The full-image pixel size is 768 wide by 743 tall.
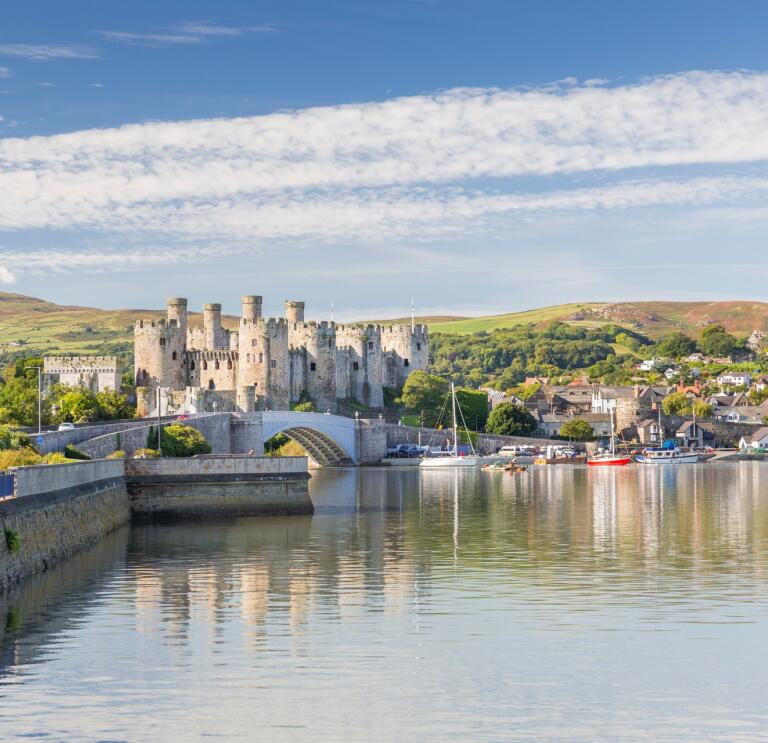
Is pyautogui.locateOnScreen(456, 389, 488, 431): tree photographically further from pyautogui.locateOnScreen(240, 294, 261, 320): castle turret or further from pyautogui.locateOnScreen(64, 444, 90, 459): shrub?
pyautogui.locateOnScreen(64, 444, 90, 459): shrub

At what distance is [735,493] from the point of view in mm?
51469

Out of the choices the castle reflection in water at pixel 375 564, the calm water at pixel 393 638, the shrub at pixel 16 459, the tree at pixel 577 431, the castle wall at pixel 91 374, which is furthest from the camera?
the tree at pixel 577 431

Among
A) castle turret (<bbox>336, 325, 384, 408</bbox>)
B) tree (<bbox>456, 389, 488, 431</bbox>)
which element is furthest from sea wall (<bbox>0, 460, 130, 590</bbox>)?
tree (<bbox>456, 389, 488, 431</bbox>)

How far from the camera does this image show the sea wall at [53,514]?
21.3 meters

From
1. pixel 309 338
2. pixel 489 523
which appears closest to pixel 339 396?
pixel 309 338

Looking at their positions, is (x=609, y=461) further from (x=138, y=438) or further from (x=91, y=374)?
(x=138, y=438)

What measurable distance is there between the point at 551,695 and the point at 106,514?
19709 mm

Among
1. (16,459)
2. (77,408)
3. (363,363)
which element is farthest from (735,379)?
(16,459)

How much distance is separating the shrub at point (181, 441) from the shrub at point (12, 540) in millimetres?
27591

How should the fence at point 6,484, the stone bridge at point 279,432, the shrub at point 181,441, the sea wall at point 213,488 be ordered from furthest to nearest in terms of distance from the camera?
the shrub at point 181,441, the stone bridge at point 279,432, the sea wall at point 213,488, the fence at point 6,484

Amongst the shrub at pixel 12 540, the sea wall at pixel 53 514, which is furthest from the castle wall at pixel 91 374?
the shrub at pixel 12 540

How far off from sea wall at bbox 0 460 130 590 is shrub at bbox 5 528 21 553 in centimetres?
2

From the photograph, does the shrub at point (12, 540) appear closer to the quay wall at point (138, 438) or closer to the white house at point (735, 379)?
the quay wall at point (138, 438)

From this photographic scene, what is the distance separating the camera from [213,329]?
285 feet
